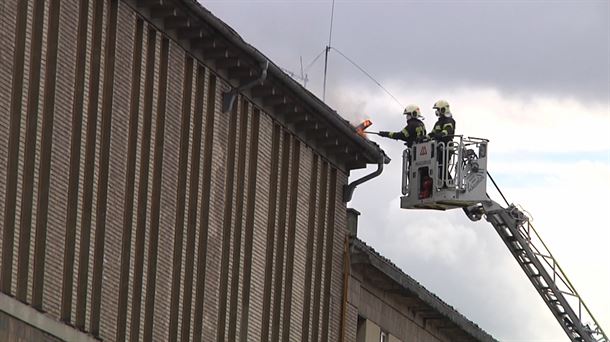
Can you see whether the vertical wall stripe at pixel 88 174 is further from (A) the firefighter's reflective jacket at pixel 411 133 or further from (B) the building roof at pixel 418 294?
(A) the firefighter's reflective jacket at pixel 411 133

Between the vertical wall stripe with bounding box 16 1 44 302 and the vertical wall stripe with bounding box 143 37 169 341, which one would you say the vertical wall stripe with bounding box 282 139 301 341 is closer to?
the vertical wall stripe with bounding box 143 37 169 341

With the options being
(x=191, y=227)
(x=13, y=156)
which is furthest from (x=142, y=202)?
(x=13, y=156)

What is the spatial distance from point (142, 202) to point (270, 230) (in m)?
6.34

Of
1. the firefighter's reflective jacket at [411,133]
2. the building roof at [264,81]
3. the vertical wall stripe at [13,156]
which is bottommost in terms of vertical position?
the vertical wall stripe at [13,156]

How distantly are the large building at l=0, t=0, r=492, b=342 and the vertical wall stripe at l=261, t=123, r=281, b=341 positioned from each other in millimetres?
43

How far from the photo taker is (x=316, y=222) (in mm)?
53062

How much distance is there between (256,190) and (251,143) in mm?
1003

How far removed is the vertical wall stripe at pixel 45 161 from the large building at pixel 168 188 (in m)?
0.03

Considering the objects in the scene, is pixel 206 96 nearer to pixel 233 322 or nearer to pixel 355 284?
pixel 233 322

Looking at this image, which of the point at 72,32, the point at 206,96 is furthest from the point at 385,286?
the point at 72,32

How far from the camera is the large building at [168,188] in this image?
41.0m

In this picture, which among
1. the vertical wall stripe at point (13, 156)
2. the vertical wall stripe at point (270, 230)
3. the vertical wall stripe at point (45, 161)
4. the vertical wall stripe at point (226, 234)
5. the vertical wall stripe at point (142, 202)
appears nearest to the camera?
the vertical wall stripe at point (13, 156)

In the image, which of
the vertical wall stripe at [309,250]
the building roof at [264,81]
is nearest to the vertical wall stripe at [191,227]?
the building roof at [264,81]

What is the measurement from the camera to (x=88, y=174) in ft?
140
